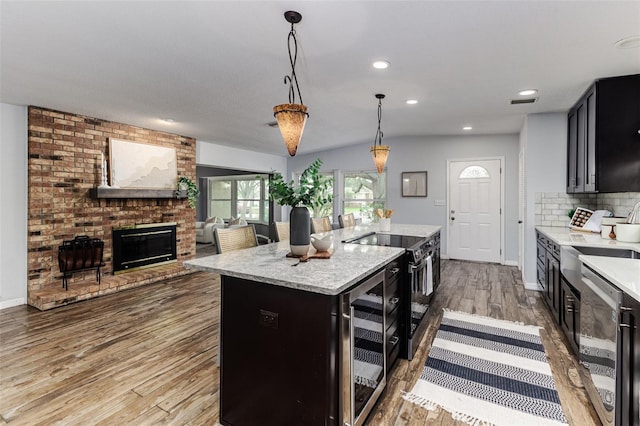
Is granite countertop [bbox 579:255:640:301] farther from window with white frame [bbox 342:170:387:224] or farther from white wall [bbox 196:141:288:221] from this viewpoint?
white wall [bbox 196:141:288:221]

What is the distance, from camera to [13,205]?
371cm

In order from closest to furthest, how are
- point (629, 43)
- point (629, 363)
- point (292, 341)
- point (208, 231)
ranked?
point (629, 363), point (292, 341), point (629, 43), point (208, 231)

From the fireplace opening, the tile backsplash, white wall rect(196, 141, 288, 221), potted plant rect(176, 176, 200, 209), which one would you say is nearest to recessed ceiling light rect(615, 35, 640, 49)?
the tile backsplash

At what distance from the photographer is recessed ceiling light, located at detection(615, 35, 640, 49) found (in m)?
2.31

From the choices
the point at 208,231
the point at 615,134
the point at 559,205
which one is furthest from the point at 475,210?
the point at 208,231

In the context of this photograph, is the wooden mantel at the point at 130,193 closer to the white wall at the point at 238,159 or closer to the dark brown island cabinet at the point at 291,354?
the white wall at the point at 238,159

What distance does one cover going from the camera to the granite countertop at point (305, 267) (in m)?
1.49

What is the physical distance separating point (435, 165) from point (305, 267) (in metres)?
5.41

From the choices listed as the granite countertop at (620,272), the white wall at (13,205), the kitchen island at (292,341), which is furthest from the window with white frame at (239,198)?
the granite countertop at (620,272)

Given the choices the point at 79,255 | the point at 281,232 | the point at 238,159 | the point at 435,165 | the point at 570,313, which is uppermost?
the point at 238,159

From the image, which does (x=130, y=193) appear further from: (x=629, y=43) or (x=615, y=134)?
(x=615, y=134)

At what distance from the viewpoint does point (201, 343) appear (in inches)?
110

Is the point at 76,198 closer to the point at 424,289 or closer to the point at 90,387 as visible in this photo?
the point at 90,387

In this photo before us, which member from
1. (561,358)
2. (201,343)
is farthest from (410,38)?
(201,343)
